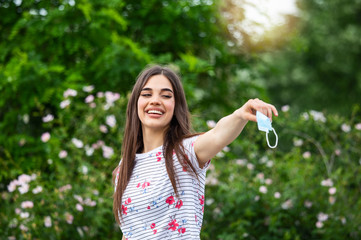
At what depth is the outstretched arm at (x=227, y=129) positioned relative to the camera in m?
1.55

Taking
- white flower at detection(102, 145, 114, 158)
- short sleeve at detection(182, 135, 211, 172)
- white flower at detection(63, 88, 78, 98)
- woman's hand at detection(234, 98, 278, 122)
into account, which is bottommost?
white flower at detection(102, 145, 114, 158)

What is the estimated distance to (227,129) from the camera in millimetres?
1711

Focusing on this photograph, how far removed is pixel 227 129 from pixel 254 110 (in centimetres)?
14

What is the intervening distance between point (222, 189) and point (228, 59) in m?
2.79

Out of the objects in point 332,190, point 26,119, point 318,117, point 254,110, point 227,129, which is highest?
point 254,110

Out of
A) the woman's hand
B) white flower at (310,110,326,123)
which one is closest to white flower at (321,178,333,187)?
white flower at (310,110,326,123)

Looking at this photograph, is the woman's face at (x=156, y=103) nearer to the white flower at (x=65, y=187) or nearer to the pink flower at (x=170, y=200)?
the pink flower at (x=170, y=200)

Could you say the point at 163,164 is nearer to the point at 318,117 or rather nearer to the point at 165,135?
the point at 165,135

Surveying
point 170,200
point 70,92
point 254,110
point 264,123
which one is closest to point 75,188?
point 70,92

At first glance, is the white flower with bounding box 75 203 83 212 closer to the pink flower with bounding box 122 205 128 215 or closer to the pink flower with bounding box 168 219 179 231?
the pink flower with bounding box 122 205 128 215

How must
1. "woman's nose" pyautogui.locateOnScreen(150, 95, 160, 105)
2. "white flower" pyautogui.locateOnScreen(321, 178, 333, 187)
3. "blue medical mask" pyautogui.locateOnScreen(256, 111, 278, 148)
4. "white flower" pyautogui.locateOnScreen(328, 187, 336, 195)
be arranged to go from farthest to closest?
1. "white flower" pyautogui.locateOnScreen(321, 178, 333, 187)
2. "white flower" pyautogui.locateOnScreen(328, 187, 336, 195)
3. "woman's nose" pyautogui.locateOnScreen(150, 95, 160, 105)
4. "blue medical mask" pyautogui.locateOnScreen(256, 111, 278, 148)

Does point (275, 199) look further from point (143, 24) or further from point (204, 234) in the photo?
point (143, 24)

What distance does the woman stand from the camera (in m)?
1.87

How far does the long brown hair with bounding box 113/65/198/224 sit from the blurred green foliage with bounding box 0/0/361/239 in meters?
1.51
